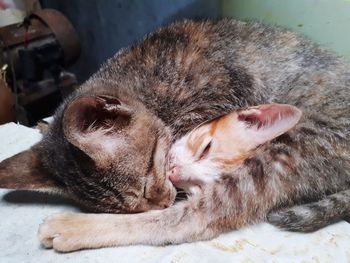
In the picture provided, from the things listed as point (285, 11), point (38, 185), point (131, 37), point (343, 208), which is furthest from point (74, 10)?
point (343, 208)

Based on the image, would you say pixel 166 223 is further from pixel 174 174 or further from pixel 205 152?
pixel 205 152

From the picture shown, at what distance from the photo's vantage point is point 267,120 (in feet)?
4.79

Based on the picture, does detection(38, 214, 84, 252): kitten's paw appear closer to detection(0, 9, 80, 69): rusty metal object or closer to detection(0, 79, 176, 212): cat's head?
detection(0, 79, 176, 212): cat's head

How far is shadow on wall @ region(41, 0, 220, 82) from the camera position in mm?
2350

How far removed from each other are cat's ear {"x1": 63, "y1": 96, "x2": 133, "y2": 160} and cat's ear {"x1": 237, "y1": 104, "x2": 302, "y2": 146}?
1.33ft

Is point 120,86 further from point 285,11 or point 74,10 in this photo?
point 74,10

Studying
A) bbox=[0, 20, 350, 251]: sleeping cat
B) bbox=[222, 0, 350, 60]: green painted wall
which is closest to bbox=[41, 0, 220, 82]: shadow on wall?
bbox=[222, 0, 350, 60]: green painted wall

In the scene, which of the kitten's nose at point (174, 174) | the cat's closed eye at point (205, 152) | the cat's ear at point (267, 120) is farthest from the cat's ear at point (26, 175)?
the cat's ear at point (267, 120)

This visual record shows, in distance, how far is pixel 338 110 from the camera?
1546 mm

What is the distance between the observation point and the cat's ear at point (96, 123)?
113 centimetres

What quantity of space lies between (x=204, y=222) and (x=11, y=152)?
885 millimetres

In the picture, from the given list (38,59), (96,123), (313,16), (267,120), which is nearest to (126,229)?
(96,123)

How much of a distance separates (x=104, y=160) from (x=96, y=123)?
109 millimetres

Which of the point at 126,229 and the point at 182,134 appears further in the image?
the point at 182,134
